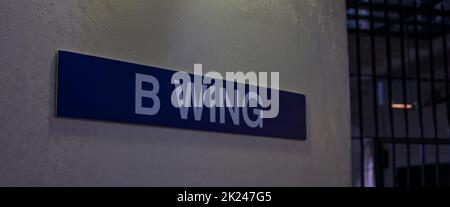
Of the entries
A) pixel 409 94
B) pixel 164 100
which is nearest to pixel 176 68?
pixel 164 100

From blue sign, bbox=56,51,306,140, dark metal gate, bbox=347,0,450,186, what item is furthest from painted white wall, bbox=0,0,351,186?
dark metal gate, bbox=347,0,450,186

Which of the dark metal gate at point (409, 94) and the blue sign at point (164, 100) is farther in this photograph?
the dark metal gate at point (409, 94)

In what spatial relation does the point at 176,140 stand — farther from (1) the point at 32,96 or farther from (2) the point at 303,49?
(2) the point at 303,49

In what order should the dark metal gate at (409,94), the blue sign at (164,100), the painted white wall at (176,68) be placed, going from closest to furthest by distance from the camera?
the painted white wall at (176,68)
the blue sign at (164,100)
the dark metal gate at (409,94)

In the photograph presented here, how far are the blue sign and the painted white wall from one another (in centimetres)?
5

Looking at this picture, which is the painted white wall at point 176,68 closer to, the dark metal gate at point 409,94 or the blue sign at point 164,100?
the blue sign at point 164,100

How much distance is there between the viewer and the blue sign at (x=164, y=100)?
249 centimetres

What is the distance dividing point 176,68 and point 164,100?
0.20 meters

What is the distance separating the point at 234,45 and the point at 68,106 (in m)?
1.11

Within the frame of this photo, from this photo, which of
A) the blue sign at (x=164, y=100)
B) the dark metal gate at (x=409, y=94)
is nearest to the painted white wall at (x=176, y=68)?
the blue sign at (x=164, y=100)

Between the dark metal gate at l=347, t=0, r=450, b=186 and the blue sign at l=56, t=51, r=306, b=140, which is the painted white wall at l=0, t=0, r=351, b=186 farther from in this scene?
the dark metal gate at l=347, t=0, r=450, b=186

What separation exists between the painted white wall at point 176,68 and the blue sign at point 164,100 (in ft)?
0.16

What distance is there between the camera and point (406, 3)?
7785 mm

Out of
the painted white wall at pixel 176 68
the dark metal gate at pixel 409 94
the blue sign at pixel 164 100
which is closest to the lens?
the painted white wall at pixel 176 68
